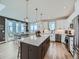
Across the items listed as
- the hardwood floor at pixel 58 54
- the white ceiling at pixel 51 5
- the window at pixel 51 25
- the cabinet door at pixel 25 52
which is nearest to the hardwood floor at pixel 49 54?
the hardwood floor at pixel 58 54

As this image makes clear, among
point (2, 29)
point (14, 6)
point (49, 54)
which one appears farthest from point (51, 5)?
point (2, 29)

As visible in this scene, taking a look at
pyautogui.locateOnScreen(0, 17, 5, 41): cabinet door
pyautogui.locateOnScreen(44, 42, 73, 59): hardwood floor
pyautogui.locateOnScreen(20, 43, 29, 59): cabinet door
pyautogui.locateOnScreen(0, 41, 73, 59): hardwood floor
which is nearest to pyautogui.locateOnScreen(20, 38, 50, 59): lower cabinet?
pyautogui.locateOnScreen(20, 43, 29, 59): cabinet door

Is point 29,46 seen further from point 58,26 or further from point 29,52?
point 58,26

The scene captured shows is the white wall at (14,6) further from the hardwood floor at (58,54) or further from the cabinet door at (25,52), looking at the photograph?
the hardwood floor at (58,54)

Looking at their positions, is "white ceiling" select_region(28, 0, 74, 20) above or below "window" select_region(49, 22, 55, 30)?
above

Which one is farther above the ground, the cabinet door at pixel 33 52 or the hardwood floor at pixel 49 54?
the cabinet door at pixel 33 52

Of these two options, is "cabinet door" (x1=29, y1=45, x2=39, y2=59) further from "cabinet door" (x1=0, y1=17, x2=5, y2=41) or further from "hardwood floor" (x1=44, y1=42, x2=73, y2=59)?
"cabinet door" (x1=0, y1=17, x2=5, y2=41)

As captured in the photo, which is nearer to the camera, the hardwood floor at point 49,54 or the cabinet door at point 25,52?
the cabinet door at point 25,52

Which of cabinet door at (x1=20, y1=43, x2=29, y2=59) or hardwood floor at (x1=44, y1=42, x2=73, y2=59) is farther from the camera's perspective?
hardwood floor at (x1=44, y1=42, x2=73, y2=59)

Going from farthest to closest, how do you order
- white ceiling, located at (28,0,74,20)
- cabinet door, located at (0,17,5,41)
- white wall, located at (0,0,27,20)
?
cabinet door, located at (0,17,5,41), white wall, located at (0,0,27,20), white ceiling, located at (28,0,74,20)

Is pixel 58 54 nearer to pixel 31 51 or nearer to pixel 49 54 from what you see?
pixel 49 54

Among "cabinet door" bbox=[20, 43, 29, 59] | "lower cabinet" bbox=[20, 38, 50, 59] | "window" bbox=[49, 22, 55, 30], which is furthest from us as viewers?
"window" bbox=[49, 22, 55, 30]

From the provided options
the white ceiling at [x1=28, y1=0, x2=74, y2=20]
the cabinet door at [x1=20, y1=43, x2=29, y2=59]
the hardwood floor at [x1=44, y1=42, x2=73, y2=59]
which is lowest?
the hardwood floor at [x1=44, y1=42, x2=73, y2=59]

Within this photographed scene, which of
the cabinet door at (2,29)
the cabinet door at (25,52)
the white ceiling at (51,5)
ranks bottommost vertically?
the cabinet door at (25,52)
